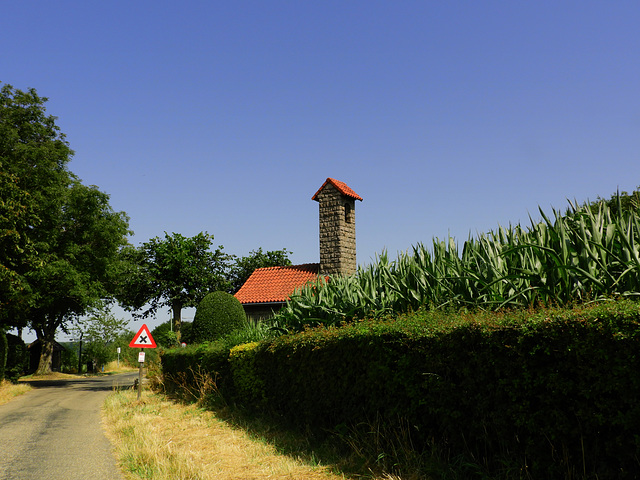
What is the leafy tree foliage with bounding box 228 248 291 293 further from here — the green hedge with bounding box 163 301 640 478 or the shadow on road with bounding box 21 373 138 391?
the green hedge with bounding box 163 301 640 478

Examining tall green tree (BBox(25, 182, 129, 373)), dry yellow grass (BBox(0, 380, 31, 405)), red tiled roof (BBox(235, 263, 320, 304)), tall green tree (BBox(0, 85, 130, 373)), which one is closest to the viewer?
dry yellow grass (BBox(0, 380, 31, 405))

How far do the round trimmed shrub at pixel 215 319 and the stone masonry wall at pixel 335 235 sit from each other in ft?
20.2

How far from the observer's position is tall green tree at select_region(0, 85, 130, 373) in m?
23.2

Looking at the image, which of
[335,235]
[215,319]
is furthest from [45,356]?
[335,235]

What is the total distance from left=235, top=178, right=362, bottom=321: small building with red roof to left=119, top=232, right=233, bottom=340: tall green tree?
4668 millimetres

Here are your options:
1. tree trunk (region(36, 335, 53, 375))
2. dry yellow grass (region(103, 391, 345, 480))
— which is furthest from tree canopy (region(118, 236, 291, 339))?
dry yellow grass (region(103, 391, 345, 480))

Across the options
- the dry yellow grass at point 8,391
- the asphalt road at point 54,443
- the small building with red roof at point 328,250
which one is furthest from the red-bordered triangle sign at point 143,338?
the small building with red roof at point 328,250

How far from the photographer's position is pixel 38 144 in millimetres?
32875

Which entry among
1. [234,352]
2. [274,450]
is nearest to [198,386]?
[234,352]

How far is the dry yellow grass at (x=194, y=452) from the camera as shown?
6.74 m

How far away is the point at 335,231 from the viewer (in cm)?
2605

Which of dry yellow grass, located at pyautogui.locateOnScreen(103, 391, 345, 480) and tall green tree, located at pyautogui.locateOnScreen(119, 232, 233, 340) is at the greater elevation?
tall green tree, located at pyautogui.locateOnScreen(119, 232, 233, 340)

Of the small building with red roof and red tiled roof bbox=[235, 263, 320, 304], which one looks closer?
the small building with red roof

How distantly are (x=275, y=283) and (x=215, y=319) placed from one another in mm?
6836
